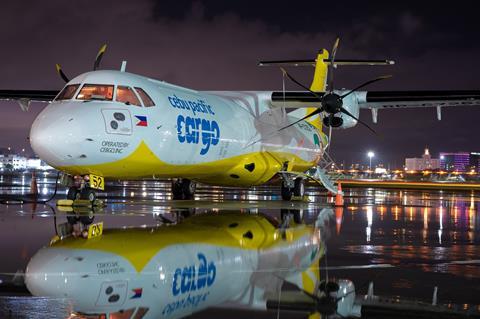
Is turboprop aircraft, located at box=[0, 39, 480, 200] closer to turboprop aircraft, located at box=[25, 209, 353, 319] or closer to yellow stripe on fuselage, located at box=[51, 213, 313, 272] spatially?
yellow stripe on fuselage, located at box=[51, 213, 313, 272]

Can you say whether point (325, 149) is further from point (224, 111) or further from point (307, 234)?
point (307, 234)

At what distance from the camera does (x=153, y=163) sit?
15984 mm

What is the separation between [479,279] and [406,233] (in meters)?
4.99

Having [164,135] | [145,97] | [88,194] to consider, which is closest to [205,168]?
[164,135]

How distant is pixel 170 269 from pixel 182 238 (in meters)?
2.91

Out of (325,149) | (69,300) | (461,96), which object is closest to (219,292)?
(69,300)

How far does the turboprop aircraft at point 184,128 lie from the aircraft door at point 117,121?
1.0 inches

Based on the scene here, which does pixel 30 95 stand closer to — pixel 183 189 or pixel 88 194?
pixel 183 189

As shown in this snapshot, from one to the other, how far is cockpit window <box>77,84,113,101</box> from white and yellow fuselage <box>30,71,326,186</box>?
3.8 inches

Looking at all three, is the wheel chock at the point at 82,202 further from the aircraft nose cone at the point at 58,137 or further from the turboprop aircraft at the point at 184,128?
the aircraft nose cone at the point at 58,137

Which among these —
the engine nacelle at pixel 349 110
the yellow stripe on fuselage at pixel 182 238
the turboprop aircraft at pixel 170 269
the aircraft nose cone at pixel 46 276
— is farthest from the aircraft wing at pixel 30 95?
the aircraft nose cone at pixel 46 276

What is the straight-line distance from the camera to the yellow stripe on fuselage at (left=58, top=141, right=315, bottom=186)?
49.3ft

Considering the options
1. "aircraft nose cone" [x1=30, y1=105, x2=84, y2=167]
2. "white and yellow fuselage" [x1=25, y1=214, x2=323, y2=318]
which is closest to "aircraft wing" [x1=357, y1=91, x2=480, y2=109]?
"aircraft nose cone" [x1=30, y1=105, x2=84, y2=167]

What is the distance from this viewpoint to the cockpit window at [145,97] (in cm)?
1580
